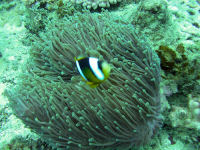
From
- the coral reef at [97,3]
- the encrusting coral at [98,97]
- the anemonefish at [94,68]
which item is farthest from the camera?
the coral reef at [97,3]

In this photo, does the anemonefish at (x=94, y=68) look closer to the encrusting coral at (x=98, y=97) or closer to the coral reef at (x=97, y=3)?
the encrusting coral at (x=98, y=97)

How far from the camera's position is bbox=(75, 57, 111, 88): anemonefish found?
1511 mm

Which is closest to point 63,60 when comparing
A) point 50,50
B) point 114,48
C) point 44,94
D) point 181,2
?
point 50,50

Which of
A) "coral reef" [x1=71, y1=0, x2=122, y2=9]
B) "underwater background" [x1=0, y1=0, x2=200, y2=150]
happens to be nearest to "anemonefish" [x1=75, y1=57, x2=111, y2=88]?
"underwater background" [x1=0, y1=0, x2=200, y2=150]

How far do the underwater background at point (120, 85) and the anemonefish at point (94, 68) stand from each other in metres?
0.52

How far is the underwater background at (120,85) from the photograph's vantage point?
2.05 m

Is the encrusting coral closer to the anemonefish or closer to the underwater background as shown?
the underwater background

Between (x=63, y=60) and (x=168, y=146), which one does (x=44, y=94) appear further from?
(x=168, y=146)

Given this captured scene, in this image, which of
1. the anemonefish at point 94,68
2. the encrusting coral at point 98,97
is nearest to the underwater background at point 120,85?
the encrusting coral at point 98,97

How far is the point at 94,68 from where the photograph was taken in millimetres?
1557

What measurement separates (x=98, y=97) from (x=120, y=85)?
1.08ft

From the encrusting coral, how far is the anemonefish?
0.52 m

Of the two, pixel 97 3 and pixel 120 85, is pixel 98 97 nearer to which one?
pixel 120 85

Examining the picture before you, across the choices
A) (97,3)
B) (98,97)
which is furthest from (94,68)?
(97,3)
